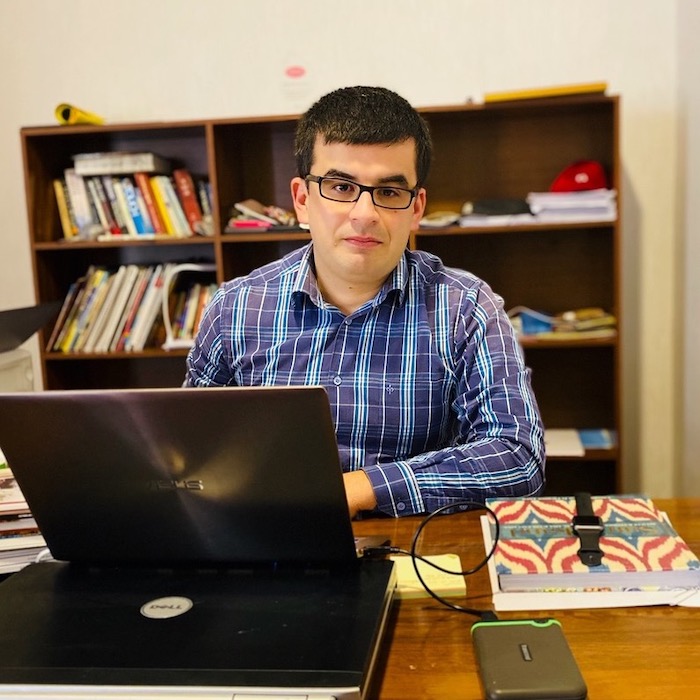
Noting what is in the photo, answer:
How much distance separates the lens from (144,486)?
0.85 metres

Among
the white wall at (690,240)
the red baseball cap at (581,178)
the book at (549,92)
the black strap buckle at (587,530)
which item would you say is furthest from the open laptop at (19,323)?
the white wall at (690,240)

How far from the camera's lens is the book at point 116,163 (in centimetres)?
272

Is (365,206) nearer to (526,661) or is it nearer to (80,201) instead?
(526,661)

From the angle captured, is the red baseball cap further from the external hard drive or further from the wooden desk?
the external hard drive

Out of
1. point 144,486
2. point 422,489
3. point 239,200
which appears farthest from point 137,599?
point 239,200

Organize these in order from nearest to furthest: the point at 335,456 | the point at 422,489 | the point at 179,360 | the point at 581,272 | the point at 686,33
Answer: the point at 335,456
the point at 422,489
the point at 686,33
the point at 581,272
the point at 179,360

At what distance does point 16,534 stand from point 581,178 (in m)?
2.10

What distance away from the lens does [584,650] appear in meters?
0.79

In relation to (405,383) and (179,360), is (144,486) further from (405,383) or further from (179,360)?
(179,360)

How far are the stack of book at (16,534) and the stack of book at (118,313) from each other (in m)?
1.73

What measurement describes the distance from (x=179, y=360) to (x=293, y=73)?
45.3 inches

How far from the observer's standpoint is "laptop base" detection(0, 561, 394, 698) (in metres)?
0.67

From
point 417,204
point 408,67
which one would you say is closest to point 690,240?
point 408,67

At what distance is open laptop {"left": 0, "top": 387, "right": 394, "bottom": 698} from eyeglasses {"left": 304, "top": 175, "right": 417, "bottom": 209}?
0.70 metres
